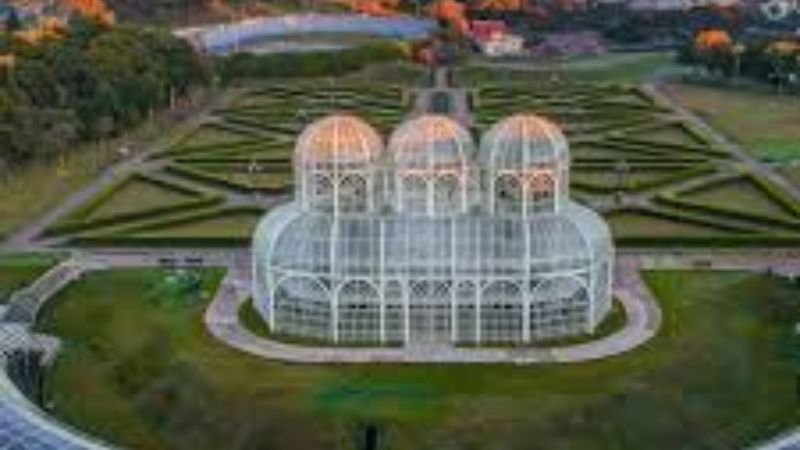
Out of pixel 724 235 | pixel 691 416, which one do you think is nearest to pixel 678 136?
pixel 724 235

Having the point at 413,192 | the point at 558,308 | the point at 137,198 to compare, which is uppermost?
the point at 413,192

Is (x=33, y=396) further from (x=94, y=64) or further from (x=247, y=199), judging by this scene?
(x=94, y=64)

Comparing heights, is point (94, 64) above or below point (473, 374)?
above

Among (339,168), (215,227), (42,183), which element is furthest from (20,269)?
(42,183)

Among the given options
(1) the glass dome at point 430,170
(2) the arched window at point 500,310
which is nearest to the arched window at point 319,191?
(1) the glass dome at point 430,170

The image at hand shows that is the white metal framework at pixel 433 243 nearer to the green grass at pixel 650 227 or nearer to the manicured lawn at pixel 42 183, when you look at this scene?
the green grass at pixel 650 227

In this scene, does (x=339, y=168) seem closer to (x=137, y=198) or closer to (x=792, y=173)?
(x=137, y=198)
